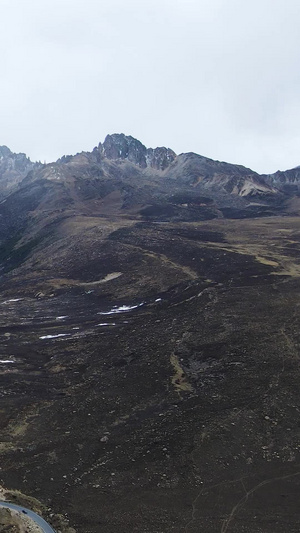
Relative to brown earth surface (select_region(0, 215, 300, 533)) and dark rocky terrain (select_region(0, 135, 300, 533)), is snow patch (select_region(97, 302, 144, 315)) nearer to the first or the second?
brown earth surface (select_region(0, 215, 300, 533))

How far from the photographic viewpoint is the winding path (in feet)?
85.4

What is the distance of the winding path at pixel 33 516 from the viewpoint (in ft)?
85.4

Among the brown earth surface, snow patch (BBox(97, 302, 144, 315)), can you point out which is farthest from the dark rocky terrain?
snow patch (BBox(97, 302, 144, 315))

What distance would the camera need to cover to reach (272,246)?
113 m

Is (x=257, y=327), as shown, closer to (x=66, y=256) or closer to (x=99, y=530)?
(x=99, y=530)

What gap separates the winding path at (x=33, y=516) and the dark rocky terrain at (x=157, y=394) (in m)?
0.57

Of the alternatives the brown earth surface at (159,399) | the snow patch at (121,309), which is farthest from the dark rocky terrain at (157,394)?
the snow patch at (121,309)

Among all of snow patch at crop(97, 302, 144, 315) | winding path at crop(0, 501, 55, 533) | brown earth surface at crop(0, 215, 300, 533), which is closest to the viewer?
winding path at crop(0, 501, 55, 533)

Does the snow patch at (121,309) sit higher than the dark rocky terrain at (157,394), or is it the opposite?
the snow patch at (121,309)

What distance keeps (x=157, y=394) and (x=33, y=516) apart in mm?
18498

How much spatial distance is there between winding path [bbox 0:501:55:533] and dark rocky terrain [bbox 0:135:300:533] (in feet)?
1.88

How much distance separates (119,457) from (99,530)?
7607mm

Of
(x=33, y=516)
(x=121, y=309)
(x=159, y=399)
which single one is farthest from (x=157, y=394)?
(x=121, y=309)

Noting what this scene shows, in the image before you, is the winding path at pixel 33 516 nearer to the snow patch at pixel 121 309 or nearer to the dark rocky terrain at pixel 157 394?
the dark rocky terrain at pixel 157 394
